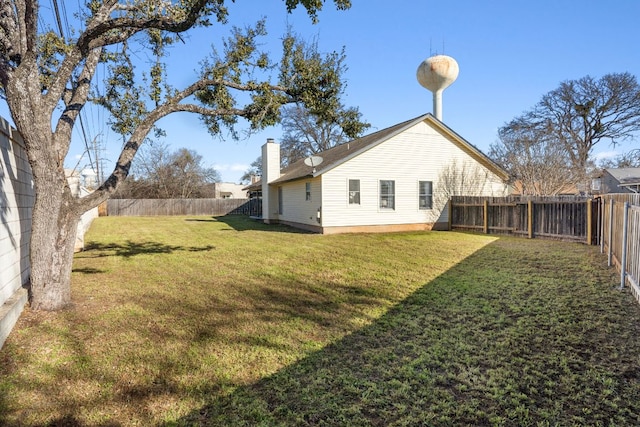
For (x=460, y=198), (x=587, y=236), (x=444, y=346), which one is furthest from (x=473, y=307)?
(x=460, y=198)

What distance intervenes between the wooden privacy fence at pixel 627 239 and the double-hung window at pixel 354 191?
8786mm

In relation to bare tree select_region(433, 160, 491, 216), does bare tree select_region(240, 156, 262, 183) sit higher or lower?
higher

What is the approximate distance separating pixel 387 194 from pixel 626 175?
Answer: 21380 mm

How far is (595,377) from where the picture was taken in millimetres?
3008

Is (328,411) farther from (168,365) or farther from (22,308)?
(22,308)

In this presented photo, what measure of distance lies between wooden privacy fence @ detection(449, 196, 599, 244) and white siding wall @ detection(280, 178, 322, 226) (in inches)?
257

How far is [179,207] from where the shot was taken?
31.8 meters

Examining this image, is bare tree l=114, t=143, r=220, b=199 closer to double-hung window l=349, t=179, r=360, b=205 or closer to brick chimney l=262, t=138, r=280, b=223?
brick chimney l=262, t=138, r=280, b=223

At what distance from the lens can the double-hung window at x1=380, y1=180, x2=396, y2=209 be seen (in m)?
15.4

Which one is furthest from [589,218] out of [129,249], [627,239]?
[129,249]

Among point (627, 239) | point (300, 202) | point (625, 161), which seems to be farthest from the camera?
point (625, 161)

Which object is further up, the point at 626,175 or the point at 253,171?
the point at 253,171

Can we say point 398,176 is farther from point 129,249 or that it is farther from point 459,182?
point 129,249

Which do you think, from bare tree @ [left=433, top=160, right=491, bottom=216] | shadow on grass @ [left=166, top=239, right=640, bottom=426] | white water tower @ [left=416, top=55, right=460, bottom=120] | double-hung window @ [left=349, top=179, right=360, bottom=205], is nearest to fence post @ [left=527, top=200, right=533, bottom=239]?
bare tree @ [left=433, top=160, right=491, bottom=216]
